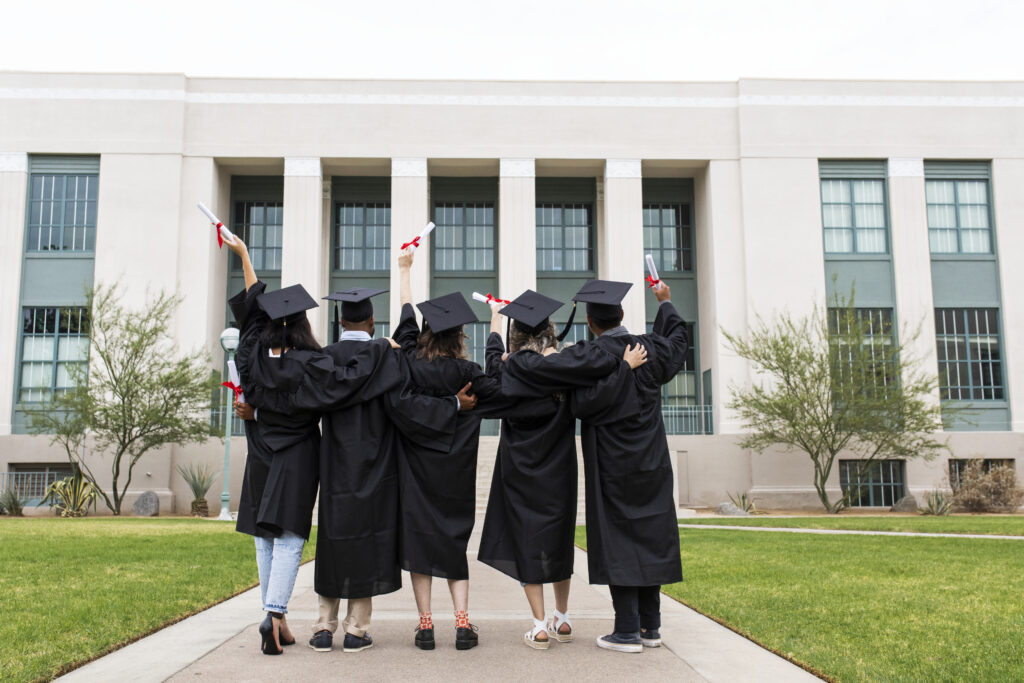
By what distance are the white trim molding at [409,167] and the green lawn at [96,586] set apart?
17.1 meters

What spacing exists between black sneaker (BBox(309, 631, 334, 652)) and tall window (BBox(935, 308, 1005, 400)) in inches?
1068

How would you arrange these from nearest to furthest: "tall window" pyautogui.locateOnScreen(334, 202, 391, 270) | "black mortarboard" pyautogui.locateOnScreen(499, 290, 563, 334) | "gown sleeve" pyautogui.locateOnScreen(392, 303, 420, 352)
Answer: "black mortarboard" pyautogui.locateOnScreen(499, 290, 563, 334) < "gown sleeve" pyautogui.locateOnScreen(392, 303, 420, 352) < "tall window" pyautogui.locateOnScreen(334, 202, 391, 270)

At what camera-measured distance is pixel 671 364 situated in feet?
19.2

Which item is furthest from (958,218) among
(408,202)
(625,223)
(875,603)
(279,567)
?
Result: (279,567)

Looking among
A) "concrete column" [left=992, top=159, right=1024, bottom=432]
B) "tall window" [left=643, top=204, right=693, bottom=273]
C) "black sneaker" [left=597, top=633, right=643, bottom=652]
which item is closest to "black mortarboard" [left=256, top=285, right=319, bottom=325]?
"black sneaker" [left=597, top=633, right=643, bottom=652]

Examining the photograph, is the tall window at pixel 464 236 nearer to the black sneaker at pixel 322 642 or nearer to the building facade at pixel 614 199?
the building facade at pixel 614 199

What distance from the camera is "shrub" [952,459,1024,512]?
2500cm

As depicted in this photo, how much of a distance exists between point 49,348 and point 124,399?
548 centimetres

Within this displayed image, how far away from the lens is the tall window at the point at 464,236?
31.2 meters

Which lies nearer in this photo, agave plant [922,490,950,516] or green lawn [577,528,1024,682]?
green lawn [577,528,1024,682]

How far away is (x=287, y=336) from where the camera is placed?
5652 millimetres

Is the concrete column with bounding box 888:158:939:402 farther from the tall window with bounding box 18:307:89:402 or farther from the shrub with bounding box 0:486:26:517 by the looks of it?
the shrub with bounding box 0:486:26:517

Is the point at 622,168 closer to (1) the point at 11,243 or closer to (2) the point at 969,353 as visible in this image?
(2) the point at 969,353

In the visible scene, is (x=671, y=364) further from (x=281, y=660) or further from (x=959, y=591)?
(x=959, y=591)
